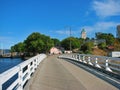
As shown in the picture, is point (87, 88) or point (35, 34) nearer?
point (87, 88)

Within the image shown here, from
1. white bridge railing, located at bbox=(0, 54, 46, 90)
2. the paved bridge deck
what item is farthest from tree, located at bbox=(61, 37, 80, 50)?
white bridge railing, located at bbox=(0, 54, 46, 90)

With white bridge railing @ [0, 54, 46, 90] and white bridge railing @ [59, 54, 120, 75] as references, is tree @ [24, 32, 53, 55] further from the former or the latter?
white bridge railing @ [0, 54, 46, 90]

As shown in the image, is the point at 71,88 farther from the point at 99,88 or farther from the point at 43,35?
the point at 43,35

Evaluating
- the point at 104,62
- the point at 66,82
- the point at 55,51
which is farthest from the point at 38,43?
the point at 66,82

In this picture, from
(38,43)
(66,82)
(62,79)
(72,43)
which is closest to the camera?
(66,82)

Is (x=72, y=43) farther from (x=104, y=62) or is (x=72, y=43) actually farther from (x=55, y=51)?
(x=104, y=62)

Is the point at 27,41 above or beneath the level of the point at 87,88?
above

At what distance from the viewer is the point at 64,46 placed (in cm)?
18462

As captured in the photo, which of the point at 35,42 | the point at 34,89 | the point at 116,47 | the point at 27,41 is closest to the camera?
the point at 34,89

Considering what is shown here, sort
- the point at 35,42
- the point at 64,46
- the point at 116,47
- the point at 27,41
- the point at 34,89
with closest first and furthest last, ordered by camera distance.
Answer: the point at 34,89 < the point at 116,47 < the point at 35,42 < the point at 27,41 < the point at 64,46

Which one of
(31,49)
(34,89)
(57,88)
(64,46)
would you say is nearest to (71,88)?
(57,88)

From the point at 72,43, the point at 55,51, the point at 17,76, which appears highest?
the point at 72,43

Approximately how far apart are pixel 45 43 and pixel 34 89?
129515 mm

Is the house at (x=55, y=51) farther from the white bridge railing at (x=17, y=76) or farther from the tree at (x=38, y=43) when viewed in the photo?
the white bridge railing at (x=17, y=76)
